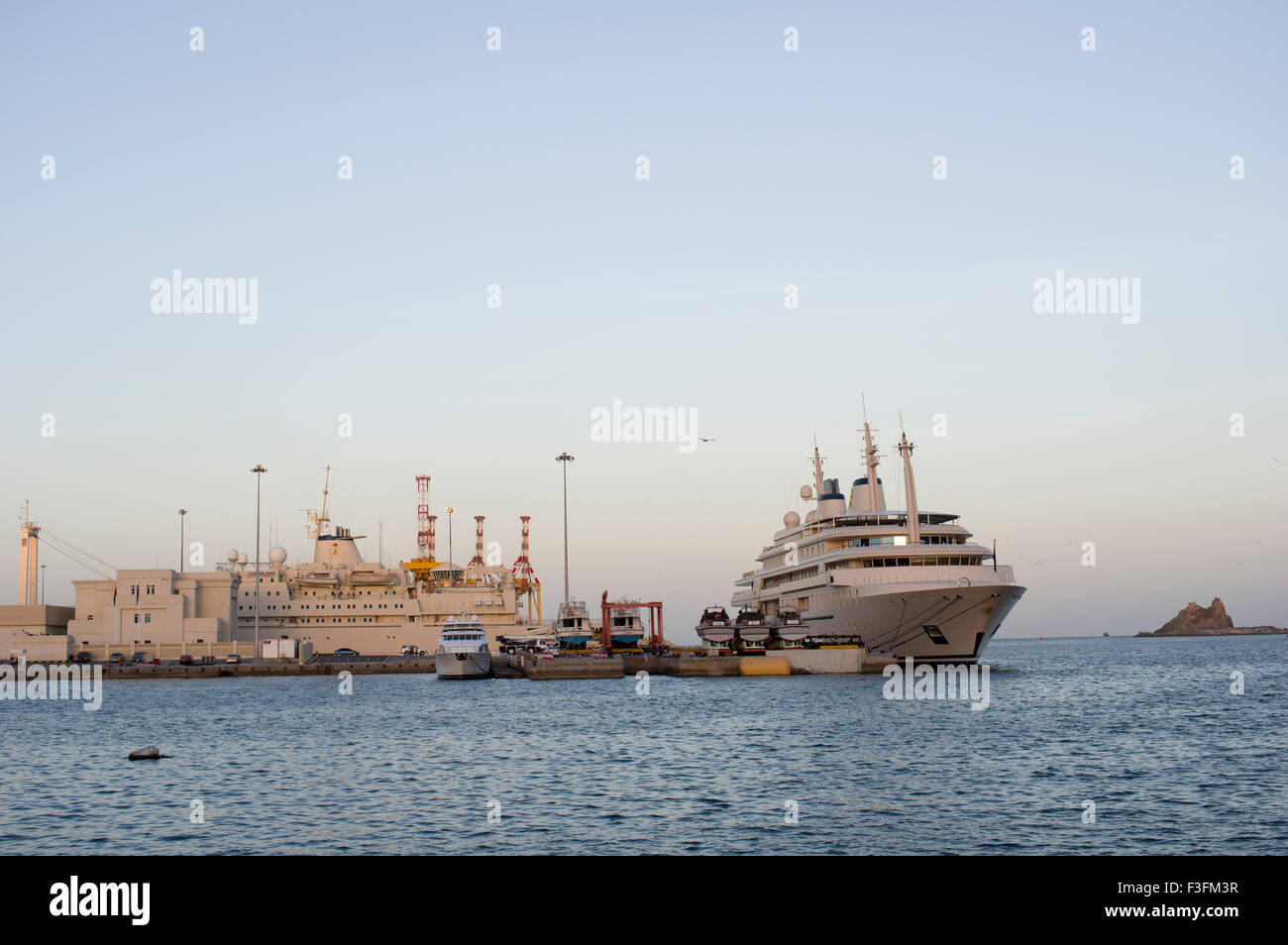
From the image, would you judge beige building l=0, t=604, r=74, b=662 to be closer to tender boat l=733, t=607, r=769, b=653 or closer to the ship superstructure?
the ship superstructure

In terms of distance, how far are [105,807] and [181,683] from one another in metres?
82.2

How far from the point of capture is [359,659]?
12975cm

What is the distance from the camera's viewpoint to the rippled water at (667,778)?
2600 centimetres

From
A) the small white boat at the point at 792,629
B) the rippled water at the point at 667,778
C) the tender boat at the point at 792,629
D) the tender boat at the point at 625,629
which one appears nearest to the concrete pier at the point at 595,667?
the tender boat at the point at 792,629

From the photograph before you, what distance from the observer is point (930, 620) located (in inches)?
3219

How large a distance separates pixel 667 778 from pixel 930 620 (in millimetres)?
51090

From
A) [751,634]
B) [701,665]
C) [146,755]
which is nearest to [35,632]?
[701,665]

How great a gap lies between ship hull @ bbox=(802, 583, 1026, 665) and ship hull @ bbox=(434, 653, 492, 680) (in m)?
31.9

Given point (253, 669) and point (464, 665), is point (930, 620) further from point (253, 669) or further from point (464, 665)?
point (253, 669)

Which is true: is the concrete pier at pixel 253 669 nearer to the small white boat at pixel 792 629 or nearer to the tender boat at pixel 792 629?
the tender boat at pixel 792 629

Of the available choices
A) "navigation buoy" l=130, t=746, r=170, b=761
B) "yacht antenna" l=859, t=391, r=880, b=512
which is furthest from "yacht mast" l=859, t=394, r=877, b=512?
"navigation buoy" l=130, t=746, r=170, b=761

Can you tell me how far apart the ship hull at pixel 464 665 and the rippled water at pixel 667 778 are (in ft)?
103
